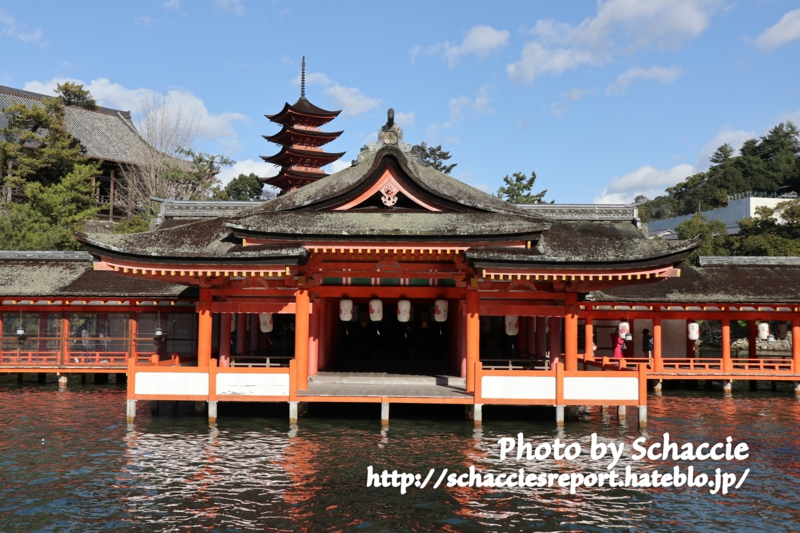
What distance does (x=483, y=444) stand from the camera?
19.2 m

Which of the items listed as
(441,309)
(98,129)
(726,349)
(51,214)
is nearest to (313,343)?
(441,309)

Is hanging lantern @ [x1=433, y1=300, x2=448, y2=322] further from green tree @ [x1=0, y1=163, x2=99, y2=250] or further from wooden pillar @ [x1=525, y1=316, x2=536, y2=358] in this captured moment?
green tree @ [x1=0, y1=163, x2=99, y2=250]

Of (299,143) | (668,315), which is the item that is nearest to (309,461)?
(668,315)

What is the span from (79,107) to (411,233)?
57021 mm

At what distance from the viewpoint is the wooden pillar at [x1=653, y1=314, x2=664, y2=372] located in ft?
102

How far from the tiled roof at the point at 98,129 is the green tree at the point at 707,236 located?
51699 mm

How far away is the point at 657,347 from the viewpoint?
31547 mm

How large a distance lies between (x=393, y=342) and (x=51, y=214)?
31013 millimetres

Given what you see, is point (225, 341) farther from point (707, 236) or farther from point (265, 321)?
point (707, 236)

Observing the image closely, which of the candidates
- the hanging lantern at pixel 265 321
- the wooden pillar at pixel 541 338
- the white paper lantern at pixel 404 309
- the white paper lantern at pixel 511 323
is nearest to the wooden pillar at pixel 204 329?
the hanging lantern at pixel 265 321

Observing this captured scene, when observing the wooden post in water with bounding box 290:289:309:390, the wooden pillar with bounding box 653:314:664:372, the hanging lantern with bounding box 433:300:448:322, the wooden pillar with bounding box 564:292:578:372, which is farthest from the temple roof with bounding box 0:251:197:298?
the wooden pillar with bounding box 653:314:664:372

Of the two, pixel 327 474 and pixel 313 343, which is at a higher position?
pixel 313 343

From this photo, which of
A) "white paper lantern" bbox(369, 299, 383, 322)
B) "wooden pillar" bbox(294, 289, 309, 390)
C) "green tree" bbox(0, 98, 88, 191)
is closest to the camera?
"wooden pillar" bbox(294, 289, 309, 390)

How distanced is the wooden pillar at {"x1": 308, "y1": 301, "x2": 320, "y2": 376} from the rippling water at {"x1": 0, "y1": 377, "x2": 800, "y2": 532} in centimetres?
191
